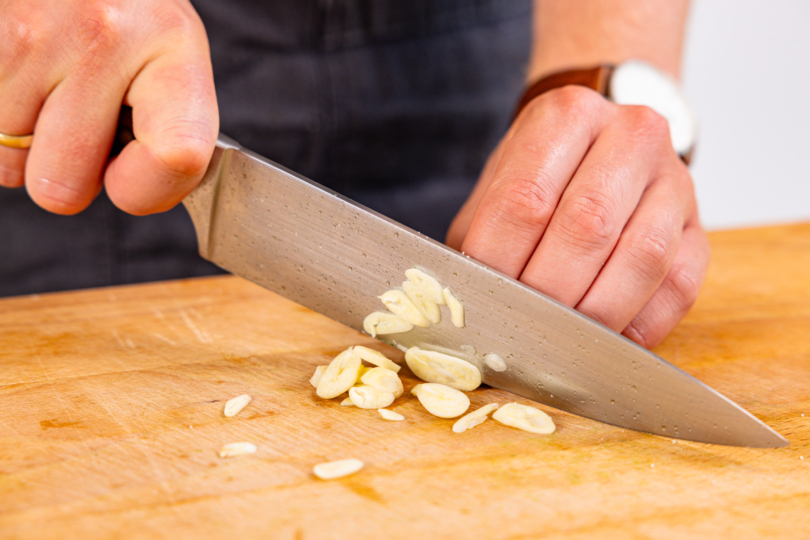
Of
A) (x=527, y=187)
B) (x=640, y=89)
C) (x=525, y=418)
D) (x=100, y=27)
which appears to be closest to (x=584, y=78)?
(x=640, y=89)

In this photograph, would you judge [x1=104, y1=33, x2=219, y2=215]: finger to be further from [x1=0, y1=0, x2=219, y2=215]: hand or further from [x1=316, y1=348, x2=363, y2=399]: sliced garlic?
[x1=316, y1=348, x2=363, y2=399]: sliced garlic

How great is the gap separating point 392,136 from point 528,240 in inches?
27.2

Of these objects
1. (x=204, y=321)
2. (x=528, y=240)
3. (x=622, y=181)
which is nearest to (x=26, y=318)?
(x=204, y=321)

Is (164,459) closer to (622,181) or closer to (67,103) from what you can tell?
(67,103)

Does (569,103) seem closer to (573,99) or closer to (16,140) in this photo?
(573,99)

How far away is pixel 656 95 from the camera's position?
3.25ft

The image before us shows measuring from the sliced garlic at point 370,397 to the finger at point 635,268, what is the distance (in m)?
0.25

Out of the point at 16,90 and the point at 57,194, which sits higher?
the point at 16,90

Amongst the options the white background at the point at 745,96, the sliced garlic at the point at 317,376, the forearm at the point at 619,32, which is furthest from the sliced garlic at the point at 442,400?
the white background at the point at 745,96

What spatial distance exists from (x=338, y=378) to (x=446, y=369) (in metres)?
0.13

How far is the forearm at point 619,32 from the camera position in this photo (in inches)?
43.4

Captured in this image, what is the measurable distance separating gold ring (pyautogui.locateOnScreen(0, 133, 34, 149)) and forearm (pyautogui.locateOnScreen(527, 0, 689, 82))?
84 cm

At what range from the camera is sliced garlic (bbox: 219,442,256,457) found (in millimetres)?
590

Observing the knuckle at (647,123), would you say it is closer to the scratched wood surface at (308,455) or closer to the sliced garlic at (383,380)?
the scratched wood surface at (308,455)
